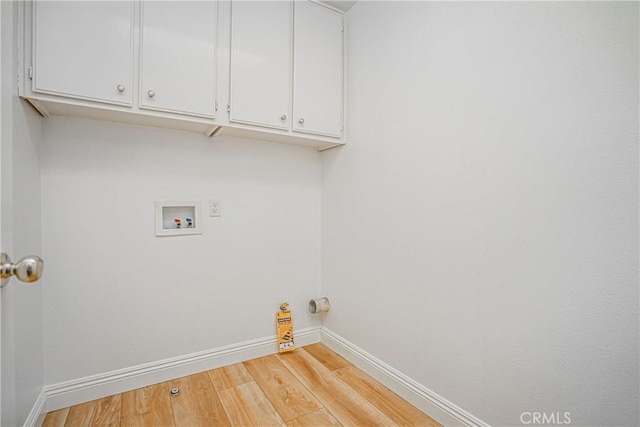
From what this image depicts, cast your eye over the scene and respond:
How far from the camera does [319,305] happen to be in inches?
90.0

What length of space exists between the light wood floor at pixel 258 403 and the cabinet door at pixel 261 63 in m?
1.54

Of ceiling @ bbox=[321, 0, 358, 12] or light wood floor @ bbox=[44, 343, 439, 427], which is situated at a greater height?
ceiling @ bbox=[321, 0, 358, 12]

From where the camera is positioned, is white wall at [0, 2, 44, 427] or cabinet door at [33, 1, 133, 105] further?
cabinet door at [33, 1, 133, 105]

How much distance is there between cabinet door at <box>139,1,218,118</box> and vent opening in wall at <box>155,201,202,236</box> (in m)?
0.57

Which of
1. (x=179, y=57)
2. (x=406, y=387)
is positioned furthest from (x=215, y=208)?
(x=406, y=387)

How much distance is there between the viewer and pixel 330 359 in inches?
83.6

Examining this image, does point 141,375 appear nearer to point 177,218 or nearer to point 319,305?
point 177,218

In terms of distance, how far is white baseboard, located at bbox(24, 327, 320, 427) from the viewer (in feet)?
5.09

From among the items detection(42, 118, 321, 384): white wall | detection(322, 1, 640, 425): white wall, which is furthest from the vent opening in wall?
detection(322, 1, 640, 425): white wall

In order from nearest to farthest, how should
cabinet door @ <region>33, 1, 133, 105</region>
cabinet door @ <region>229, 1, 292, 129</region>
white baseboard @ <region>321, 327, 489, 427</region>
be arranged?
cabinet door @ <region>33, 1, 133, 105</region> → white baseboard @ <region>321, 327, 489, 427</region> → cabinet door @ <region>229, 1, 292, 129</region>

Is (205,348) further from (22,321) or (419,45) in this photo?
(419,45)

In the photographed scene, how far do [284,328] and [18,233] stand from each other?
5.12 feet

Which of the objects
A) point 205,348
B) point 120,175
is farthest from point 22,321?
point 205,348

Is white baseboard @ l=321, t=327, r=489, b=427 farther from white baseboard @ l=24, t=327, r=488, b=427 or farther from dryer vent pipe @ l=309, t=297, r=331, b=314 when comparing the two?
dryer vent pipe @ l=309, t=297, r=331, b=314
